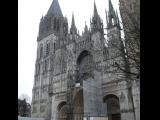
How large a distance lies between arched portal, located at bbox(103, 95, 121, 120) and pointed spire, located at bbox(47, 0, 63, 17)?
20.9 metres

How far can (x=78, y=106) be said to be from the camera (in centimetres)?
2509

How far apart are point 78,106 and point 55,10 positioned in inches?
849

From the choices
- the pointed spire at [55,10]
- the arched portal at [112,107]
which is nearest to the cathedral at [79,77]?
the arched portal at [112,107]

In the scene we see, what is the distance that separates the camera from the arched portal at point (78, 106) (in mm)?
24469

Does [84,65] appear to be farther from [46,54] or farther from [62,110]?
[46,54]

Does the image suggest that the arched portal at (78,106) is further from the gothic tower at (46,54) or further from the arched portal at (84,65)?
the gothic tower at (46,54)

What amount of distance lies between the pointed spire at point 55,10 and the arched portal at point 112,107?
20.9 meters

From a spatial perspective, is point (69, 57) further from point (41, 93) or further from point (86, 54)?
point (41, 93)

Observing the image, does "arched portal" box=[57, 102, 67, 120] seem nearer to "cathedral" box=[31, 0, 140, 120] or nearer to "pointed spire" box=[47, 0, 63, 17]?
"cathedral" box=[31, 0, 140, 120]

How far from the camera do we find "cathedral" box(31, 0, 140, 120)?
21594mm

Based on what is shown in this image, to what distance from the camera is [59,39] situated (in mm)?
32031

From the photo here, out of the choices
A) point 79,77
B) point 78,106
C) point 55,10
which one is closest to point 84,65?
point 79,77

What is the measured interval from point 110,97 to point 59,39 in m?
13.2
